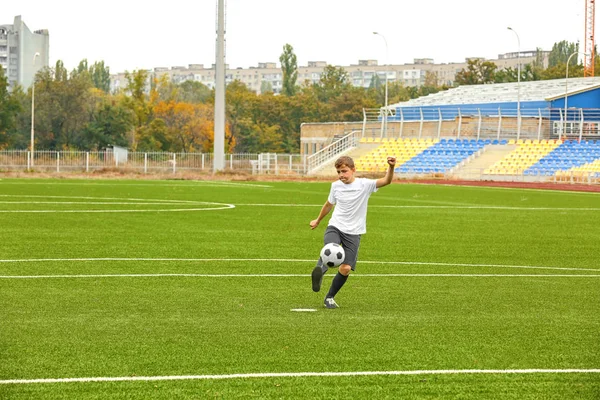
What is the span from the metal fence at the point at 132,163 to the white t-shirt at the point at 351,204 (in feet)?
185

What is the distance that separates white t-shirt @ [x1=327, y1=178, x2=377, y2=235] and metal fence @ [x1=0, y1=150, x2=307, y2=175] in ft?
185

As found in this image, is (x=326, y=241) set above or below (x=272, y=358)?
above

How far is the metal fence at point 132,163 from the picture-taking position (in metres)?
67.5

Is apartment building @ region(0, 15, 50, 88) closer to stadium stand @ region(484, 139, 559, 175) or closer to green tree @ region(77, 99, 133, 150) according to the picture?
green tree @ region(77, 99, 133, 150)

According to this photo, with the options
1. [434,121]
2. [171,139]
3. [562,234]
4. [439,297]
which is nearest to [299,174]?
[434,121]

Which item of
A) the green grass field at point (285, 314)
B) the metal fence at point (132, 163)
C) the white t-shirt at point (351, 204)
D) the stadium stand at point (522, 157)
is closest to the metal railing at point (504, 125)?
the stadium stand at point (522, 157)

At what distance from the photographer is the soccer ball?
11.2 meters

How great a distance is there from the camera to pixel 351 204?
37.8 ft

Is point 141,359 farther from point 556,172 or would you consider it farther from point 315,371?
point 556,172

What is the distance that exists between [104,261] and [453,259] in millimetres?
5893

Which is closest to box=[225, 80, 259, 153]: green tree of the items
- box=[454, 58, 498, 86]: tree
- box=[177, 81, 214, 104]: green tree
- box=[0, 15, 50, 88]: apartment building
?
box=[454, 58, 498, 86]: tree

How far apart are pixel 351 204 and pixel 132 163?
2345 inches

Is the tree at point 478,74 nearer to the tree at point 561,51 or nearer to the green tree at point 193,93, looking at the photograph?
the green tree at point 193,93

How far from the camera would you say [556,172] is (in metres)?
63.3
